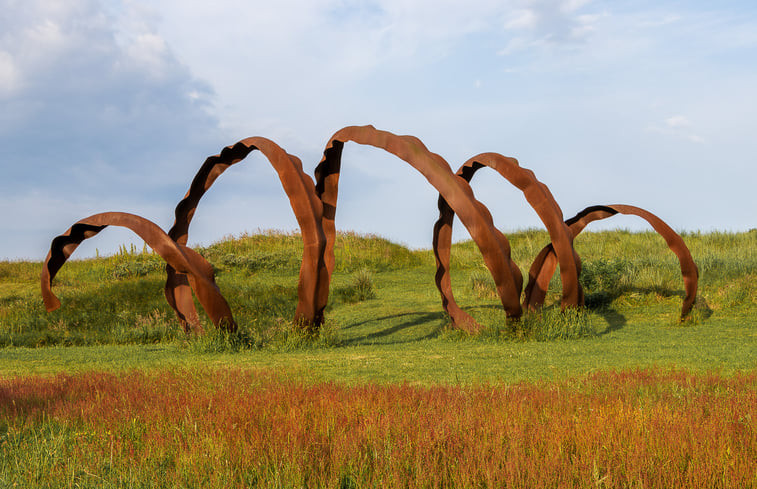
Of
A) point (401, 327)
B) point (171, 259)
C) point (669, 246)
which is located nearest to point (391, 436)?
point (171, 259)

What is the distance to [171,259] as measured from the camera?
10.5 meters

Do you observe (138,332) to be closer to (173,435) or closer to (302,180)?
(302,180)

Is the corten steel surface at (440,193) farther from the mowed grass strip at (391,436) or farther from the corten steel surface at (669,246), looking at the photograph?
the mowed grass strip at (391,436)

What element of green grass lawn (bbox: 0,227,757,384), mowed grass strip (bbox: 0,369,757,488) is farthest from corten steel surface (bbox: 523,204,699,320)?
mowed grass strip (bbox: 0,369,757,488)

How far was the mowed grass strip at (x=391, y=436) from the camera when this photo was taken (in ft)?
12.4

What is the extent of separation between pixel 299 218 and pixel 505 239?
370cm

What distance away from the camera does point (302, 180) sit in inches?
419

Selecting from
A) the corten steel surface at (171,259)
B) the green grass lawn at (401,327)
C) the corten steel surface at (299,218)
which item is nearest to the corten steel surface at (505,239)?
the green grass lawn at (401,327)

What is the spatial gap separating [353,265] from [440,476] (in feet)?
77.4

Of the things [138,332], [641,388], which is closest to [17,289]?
[138,332]

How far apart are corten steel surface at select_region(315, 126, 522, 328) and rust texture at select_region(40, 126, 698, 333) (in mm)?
17

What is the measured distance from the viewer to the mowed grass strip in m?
3.78

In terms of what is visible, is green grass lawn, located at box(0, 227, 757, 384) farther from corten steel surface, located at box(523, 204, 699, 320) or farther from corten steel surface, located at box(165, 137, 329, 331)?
corten steel surface, located at box(523, 204, 699, 320)

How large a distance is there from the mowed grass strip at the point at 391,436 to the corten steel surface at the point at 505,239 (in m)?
5.05
